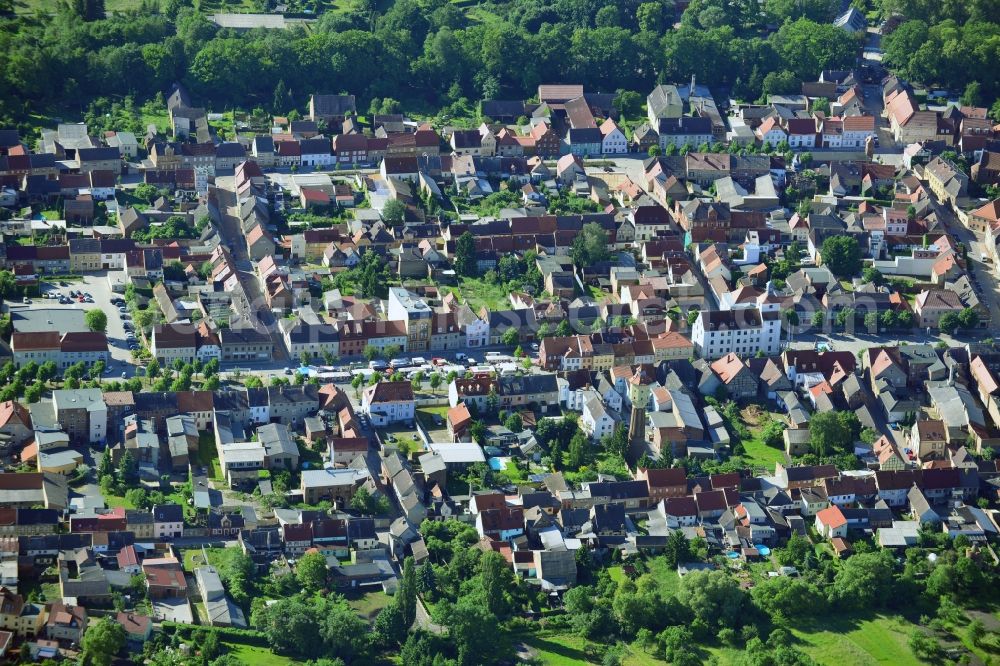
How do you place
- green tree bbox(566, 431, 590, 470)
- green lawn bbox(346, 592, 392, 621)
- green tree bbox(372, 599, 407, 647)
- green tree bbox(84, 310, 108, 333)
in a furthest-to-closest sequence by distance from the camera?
green tree bbox(84, 310, 108, 333), green tree bbox(566, 431, 590, 470), green lawn bbox(346, 592, 392, 621), green tree bbox(372, 599, 407, 647)

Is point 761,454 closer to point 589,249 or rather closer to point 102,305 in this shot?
point 589,249

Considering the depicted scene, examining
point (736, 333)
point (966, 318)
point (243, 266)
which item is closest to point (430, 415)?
point (736, 333)

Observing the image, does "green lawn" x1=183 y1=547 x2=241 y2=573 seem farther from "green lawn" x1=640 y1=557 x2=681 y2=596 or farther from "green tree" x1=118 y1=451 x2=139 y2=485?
"green lawn" x1=640 y1=557 x2=681 y2=596

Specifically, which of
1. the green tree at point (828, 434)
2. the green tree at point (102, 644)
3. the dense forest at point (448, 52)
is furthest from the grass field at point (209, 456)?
the dense forest at point (448, 52)

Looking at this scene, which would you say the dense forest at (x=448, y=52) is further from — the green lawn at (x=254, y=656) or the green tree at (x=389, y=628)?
the green lawn at (x=254, y=656)

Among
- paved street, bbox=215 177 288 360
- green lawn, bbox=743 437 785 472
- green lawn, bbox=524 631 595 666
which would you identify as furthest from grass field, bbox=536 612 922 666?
paved street, bbox=215 177 288 360
